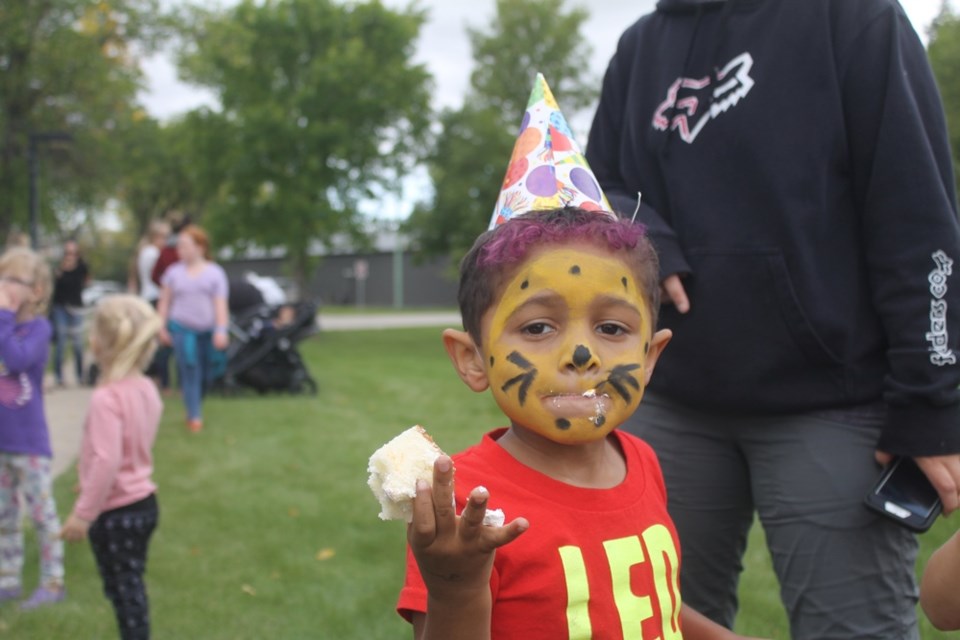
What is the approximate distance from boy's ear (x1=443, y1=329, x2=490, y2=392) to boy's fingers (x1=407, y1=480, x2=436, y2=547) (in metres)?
0.47

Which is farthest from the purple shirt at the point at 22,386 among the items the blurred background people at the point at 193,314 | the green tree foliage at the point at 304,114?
the green tree foliage at the point at 304,114

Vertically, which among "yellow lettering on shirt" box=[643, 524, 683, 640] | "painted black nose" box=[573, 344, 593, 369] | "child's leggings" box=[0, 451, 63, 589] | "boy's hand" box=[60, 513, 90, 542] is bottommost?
"child's leggings" box=[0, 451, 63, 589]

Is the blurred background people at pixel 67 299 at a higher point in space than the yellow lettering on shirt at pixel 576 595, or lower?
lower

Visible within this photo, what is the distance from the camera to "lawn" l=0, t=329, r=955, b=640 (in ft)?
13.5

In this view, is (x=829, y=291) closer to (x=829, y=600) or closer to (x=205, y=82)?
(x=829, y=600)

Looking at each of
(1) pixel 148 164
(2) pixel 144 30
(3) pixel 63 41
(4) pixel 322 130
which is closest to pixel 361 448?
(4) pixel 322 130

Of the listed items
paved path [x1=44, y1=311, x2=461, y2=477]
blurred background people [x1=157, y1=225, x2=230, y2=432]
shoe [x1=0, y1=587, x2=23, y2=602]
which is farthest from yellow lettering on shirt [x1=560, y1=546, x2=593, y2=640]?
blurred background people [x1=157, y1=225, x2=230, y2=432]

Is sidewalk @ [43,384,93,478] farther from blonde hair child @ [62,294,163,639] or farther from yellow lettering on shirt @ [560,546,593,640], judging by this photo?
yellow lettering on shirt @ [560,546,593,640]

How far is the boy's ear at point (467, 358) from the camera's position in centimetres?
179

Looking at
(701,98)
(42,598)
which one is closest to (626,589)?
(701,98)

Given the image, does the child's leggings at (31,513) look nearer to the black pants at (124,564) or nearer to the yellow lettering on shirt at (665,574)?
the black pants at (124,564)

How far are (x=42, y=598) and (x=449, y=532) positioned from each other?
3.73 meters

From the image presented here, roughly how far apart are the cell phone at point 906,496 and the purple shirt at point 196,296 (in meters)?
7.31

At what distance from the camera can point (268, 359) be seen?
36.0 ft
